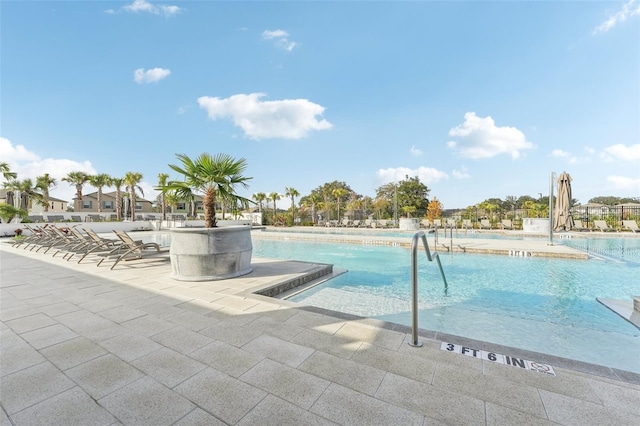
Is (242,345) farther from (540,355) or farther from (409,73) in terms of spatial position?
(409,73)

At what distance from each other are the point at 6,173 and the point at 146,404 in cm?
3663

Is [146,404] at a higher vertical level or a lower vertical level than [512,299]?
higher

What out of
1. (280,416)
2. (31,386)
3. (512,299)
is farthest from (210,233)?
(512,299)

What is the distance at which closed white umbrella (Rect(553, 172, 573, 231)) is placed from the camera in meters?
14.9

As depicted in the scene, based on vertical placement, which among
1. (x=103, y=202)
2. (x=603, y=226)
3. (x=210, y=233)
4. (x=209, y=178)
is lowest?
(x=603, y=226)

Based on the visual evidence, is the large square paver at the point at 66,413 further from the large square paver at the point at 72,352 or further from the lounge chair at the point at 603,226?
the lounge chair at the point at 603,226

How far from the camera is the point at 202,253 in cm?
482

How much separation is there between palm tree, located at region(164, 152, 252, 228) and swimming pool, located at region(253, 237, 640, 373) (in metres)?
2.50

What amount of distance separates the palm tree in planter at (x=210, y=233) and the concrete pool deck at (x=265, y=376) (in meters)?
1.49

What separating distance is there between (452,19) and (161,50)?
12.6 meters

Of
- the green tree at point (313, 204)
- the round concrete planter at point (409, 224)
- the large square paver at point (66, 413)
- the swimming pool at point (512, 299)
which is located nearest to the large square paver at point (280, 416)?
the large square paver at point (66, 413)

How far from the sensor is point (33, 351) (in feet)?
7.94

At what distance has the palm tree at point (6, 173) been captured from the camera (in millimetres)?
24102

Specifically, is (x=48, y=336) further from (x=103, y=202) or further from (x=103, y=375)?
(x=103, y=202)
